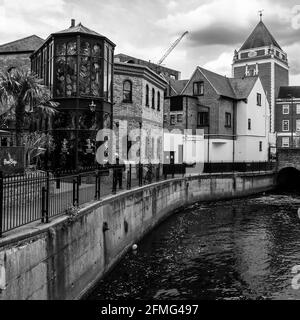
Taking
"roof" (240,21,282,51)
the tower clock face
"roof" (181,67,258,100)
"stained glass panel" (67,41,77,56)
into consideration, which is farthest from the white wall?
"stained glass panel" (67,41,77,56)

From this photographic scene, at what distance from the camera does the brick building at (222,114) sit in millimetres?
42250

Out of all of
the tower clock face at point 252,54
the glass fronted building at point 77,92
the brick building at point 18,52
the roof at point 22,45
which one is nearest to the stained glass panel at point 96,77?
the glass fronted building at point 77,92

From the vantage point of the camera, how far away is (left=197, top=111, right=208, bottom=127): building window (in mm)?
43156

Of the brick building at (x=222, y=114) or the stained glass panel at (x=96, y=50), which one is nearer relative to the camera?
the stained glass panel at (x=96, y=50)

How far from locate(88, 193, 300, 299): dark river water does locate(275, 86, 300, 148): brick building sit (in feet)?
156

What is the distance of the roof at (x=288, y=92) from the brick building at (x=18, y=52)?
49.4 metres

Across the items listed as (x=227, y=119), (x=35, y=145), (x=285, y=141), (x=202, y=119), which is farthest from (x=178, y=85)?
(x=35, y=145)

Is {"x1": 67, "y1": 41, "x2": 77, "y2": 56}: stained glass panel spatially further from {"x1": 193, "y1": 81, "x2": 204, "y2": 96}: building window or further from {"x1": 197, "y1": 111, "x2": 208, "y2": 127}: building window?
{"x1": 193, "y1": 81, "x2": 204, "y2": 96}: building window

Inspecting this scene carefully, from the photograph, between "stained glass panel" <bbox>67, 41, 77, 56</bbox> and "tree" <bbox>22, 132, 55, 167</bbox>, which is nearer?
"tree" <bbox>22, 132, 55, 167</bbox>

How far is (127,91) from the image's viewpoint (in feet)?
88.0

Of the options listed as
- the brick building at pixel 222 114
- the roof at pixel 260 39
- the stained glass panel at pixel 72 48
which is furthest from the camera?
the roof at pixel 260 39

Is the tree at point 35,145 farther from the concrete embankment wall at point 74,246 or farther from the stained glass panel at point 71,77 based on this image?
the concrete embankment wall at point 74,246

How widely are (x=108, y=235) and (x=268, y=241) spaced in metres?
8.95
